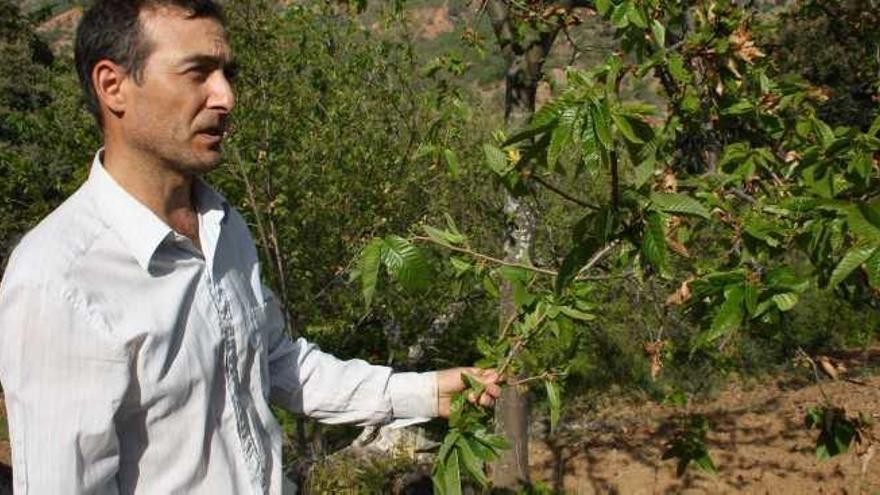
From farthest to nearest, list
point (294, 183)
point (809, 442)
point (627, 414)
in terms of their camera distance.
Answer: point (627, 414)
point (809, 442)
point (294, 183)

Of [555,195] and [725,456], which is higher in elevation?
[555,195]

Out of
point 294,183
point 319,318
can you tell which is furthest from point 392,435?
point 294,183

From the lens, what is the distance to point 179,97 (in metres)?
1.67

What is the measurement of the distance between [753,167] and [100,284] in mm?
2008

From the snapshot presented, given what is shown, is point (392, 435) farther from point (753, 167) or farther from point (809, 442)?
point (753, 167)

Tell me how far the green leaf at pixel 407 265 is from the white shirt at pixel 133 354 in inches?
12.8

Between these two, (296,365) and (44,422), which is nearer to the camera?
(44,422)

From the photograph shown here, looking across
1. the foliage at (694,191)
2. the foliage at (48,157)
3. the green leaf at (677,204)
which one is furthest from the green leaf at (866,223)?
the foliage at (48,157)

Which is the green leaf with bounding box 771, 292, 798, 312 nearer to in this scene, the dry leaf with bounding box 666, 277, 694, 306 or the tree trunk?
the dry leaf with bounding box 666, 277, 694, 306

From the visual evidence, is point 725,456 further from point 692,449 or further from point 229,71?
point 229,71

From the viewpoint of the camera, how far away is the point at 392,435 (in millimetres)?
7508

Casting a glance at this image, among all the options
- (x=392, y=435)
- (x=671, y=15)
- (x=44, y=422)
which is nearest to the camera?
(x=44, y=422)

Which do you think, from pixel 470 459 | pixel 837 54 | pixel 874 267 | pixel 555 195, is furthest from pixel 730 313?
pixel 837 54

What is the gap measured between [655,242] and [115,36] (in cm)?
120
